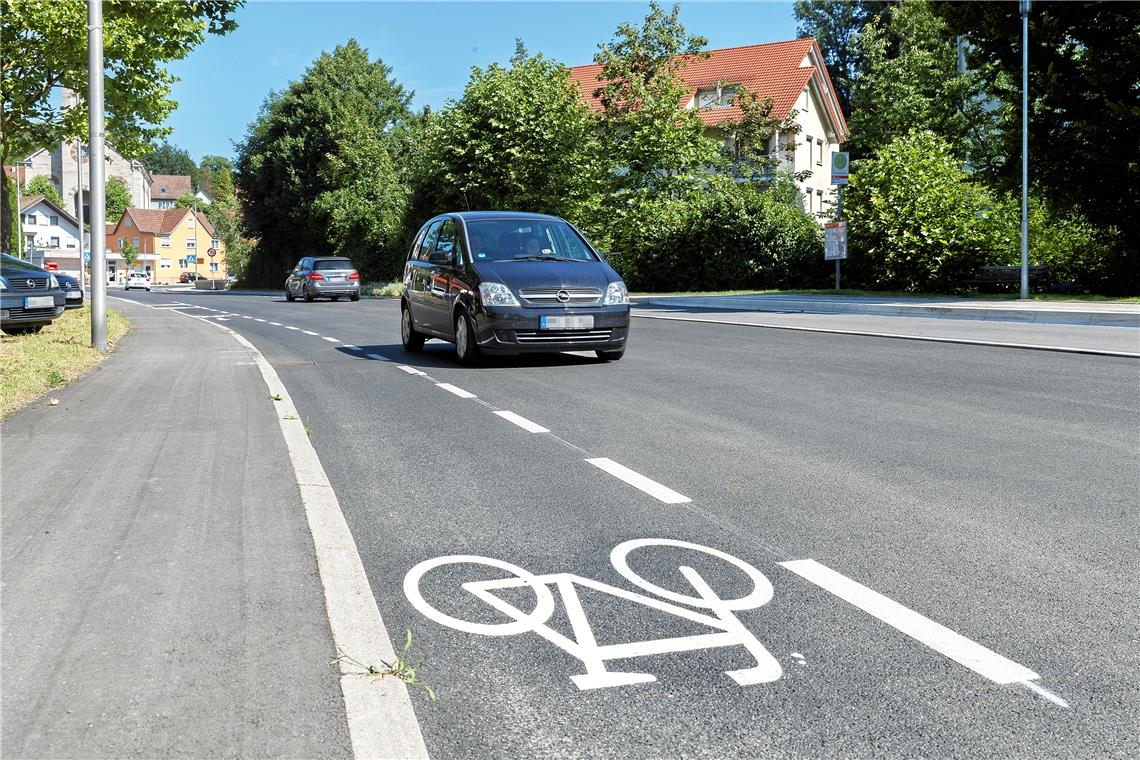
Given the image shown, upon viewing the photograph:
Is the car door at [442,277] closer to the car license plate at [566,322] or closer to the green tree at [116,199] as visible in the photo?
the car license plate at [566,322]

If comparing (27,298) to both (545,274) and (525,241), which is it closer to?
(525,241)

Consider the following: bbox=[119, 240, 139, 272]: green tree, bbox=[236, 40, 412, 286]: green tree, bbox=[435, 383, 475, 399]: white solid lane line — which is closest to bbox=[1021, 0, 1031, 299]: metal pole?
bbox=[435, 383, 475, 399]: white solid lane line

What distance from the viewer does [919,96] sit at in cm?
4791

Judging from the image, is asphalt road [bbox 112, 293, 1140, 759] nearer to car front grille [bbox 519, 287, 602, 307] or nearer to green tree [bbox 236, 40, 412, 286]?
car front grille [bbox 519, 287, 602, 307]

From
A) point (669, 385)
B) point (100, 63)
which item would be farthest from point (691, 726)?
point (100, 63)

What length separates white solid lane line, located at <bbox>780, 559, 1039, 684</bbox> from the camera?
131 inches

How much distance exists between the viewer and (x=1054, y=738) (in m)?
2.87

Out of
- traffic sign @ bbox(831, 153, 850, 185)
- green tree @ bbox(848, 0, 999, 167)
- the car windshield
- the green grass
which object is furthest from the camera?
green tree @ bbox(848, 0, 999, 167)

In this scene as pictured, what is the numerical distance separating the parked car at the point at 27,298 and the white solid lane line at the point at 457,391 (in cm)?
1018

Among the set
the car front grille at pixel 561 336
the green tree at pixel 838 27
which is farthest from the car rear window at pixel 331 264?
the green tree at pixel 838 27

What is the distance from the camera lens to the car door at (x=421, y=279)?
46.0 ft

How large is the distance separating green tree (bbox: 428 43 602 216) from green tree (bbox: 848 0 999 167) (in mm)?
11076

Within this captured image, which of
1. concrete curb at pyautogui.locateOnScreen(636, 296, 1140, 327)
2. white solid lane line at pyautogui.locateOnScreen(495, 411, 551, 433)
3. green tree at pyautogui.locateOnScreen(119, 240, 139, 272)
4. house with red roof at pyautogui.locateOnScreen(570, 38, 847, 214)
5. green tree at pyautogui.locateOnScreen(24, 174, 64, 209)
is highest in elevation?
green tree at pyautogui.locateOnScreen(24, 174, 64, 209)

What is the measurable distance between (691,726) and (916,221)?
27.7m
